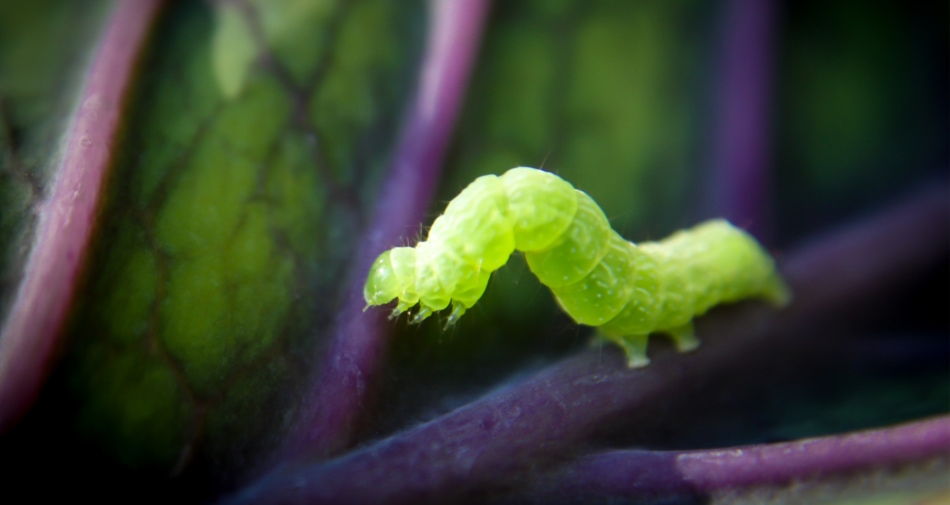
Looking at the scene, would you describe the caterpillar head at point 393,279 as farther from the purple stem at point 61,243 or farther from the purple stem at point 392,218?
the purple stem at point 61,243

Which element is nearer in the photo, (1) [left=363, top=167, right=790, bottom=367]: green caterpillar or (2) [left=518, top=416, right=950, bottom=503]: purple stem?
(2) [left=518, top=416, right=950, bottom=503]: purple stem

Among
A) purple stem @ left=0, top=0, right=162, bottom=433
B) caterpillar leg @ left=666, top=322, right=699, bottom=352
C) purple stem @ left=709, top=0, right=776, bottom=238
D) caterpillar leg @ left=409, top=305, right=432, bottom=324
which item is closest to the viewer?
purple stem @ left=0, top=0, right=162, bottom=433

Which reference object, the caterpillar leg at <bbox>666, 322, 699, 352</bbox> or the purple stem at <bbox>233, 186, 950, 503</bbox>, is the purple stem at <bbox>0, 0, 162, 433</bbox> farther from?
the caterpillar leg at <bbox>666, 322, 699, 352</bbox>

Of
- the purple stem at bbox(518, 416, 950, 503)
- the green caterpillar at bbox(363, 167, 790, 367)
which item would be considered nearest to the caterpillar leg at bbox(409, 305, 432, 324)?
the green caterpillar at bbox(363, 167, 790, 367)

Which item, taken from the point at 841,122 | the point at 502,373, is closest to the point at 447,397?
the point at 502,373

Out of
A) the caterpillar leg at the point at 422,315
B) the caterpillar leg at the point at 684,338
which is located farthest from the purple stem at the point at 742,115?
the caterpillar leg at the point at 422,315
